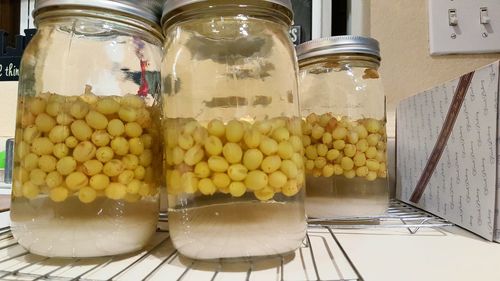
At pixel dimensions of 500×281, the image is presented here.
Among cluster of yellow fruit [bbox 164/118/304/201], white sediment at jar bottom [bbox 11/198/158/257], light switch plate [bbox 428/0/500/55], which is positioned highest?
light switch plate [bbox 428/0/500/55]

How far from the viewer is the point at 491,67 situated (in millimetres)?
413

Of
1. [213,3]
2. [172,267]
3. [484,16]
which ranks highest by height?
[484,16]

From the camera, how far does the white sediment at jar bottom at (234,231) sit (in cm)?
32

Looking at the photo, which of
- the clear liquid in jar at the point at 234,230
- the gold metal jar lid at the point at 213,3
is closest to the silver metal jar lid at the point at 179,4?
the gold metal jar lid at the point at 213,3

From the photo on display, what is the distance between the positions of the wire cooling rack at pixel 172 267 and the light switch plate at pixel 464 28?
481 mm

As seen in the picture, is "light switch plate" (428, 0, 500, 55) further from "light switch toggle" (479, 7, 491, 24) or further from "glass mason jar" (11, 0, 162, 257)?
"glass mason jar" (11, 0, 162, 257)

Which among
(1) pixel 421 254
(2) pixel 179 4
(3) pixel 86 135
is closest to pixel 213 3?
(2) pixel 179 4

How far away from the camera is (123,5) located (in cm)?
36

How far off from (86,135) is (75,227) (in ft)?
0.24

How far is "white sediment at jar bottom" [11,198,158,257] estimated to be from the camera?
33 centimetres

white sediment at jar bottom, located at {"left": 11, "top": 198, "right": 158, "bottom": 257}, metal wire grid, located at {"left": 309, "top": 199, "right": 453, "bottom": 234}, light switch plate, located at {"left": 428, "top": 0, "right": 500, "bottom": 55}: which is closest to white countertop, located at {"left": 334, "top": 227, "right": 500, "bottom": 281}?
metal wire grid, located at {"left": 309, "top": 199, "right": 453, "bottom": 234}

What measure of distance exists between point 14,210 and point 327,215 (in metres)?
0.33

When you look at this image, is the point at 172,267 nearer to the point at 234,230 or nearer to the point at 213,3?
the point at 234,230

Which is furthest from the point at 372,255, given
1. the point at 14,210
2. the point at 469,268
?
the point at 14,210
